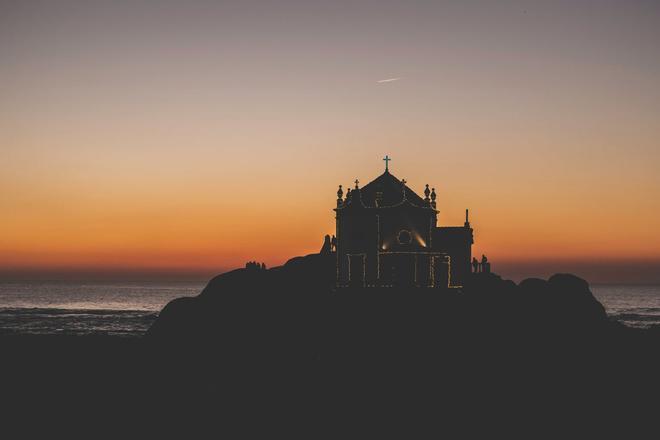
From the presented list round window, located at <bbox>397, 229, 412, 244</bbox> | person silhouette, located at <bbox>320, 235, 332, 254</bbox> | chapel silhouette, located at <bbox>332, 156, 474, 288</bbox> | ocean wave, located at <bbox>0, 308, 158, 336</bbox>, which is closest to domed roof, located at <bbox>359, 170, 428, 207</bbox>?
chapel silhouette, located at <bbox>332, 156, 474, 288</bbox>

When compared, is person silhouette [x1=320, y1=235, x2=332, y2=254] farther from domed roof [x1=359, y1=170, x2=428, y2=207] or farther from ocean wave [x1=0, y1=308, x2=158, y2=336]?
ocean wave [x1=0, y1=308, x2=158, y2=336]

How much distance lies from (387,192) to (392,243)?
364cm

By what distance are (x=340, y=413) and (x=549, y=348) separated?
11.8 metres

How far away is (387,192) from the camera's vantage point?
145 feet

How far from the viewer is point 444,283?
43625 millimetres

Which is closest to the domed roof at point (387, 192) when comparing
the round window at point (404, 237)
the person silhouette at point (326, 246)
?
the round window at point (404, 237)

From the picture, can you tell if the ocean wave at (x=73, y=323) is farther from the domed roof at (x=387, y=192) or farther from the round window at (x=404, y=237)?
the round window at (x=404, y=237)

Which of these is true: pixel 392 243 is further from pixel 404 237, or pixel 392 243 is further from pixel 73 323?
pixel 73 323

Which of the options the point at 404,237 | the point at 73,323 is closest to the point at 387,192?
the point at 404,237

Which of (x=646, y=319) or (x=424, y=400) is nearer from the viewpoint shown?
(x=424, y=400)

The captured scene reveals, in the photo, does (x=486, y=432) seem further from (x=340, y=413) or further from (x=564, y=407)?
(x=340, y=413)

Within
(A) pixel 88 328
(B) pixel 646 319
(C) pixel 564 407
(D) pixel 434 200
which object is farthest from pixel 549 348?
(B) pixel 646 319

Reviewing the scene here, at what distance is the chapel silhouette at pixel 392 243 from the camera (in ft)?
141

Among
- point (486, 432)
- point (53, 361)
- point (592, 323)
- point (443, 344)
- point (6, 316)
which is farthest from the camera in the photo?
point (6, 316)
